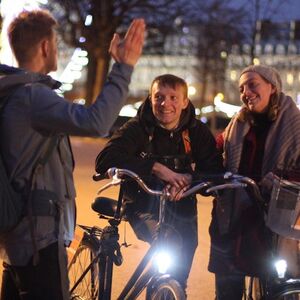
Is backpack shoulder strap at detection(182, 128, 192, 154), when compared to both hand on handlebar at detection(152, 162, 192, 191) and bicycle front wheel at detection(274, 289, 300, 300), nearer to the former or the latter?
hand on handlebar at detection(152, 162, 192, 191)

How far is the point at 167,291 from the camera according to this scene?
11.5 feet

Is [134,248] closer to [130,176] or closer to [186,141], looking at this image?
[186,141]

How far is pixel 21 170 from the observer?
8.19ft

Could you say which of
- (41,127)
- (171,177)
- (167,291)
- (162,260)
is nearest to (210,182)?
→ (171,177)

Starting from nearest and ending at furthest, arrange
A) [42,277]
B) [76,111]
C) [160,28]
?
[76,111] < [42,277] < [160,28]

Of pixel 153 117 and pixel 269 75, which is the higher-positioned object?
pixel 269 75

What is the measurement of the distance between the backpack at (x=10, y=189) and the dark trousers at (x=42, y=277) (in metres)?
0.18

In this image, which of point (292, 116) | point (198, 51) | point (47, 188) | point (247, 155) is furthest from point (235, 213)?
point (198, 51)

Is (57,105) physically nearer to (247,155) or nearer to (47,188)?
(47,188)

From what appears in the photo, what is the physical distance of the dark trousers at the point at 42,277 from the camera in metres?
2.59

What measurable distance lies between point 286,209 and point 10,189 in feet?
4.84

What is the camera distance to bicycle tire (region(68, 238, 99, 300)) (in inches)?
160

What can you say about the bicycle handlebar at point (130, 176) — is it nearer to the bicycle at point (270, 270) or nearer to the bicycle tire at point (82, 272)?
the bicycle at point (270, 270)

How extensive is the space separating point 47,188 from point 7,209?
0.17 m
